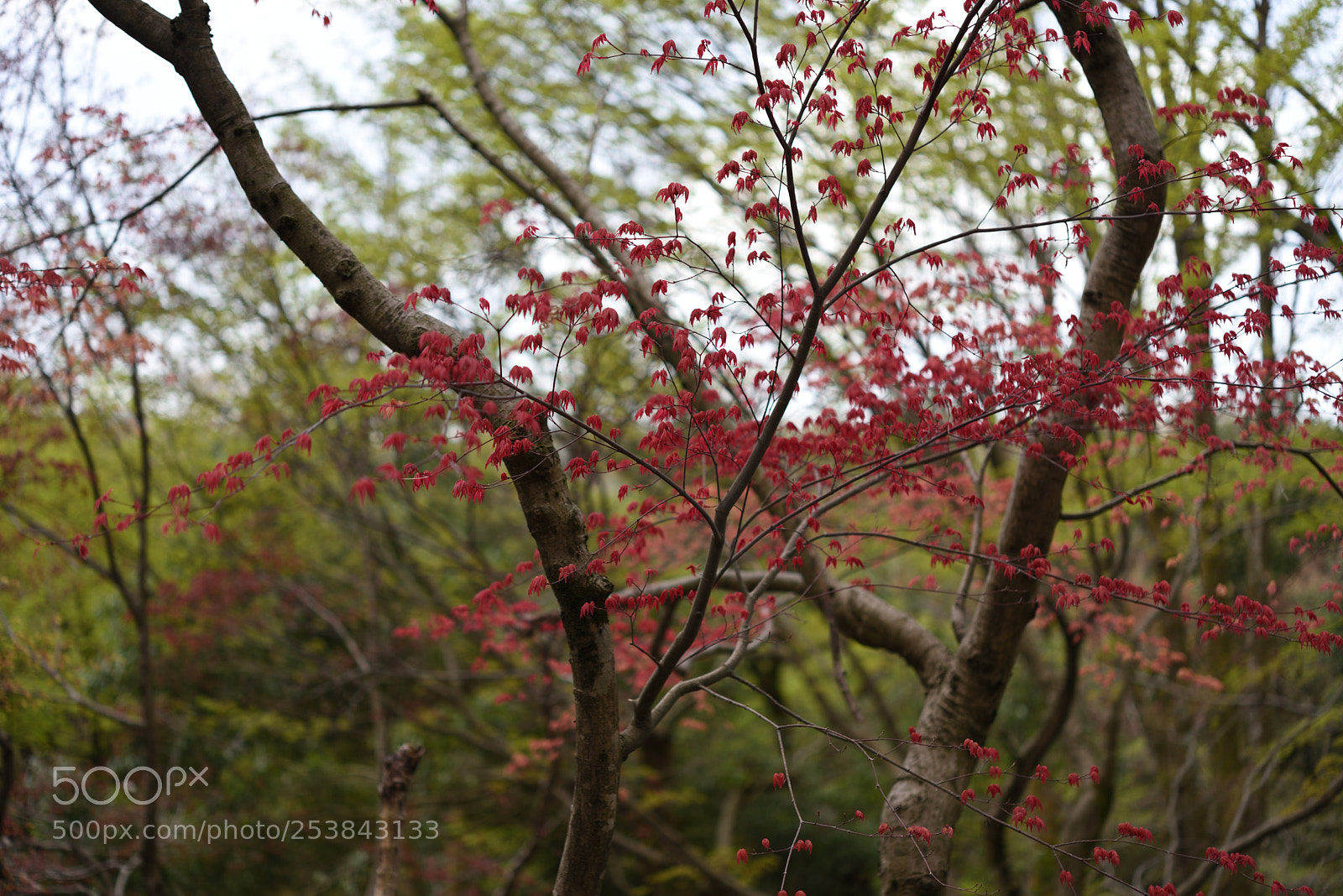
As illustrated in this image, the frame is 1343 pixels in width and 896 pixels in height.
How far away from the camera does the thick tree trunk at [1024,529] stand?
3906 millimetres

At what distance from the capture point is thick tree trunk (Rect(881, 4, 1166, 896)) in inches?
154

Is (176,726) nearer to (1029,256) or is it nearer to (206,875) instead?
(206,875)

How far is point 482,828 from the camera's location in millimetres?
11281

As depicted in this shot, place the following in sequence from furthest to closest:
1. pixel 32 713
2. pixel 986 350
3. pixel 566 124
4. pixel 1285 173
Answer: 1. pixel 566 124
2. pixel 32 713
3. pixel 1285 173
4. pixel 986 350

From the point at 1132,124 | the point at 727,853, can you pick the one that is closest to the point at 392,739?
the point at 727,853

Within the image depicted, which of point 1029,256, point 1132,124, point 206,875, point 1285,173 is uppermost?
point 1029,256

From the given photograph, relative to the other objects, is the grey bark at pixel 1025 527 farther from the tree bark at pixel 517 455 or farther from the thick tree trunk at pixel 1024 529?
the tree bark at pixel 517 455

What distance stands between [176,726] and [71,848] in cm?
393

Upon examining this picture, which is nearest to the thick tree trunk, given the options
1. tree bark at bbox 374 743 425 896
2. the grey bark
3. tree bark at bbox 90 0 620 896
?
the grey bark
